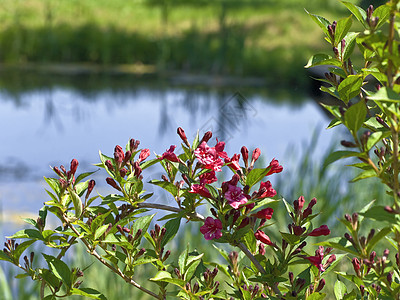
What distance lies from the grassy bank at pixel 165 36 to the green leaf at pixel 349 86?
6.22 m

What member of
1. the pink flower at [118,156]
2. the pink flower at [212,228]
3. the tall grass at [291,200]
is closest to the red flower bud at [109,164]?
the pink flower at [118,156]

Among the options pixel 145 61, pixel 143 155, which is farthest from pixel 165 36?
pixel 143 155

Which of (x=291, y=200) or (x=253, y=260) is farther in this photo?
(x=291, y=200)

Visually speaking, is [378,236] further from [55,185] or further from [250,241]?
[55,185]

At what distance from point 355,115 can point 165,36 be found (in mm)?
8063

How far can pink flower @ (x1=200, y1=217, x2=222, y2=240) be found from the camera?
605 millimetres

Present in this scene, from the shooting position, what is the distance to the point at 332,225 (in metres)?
1.79

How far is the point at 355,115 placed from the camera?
19.6 inches

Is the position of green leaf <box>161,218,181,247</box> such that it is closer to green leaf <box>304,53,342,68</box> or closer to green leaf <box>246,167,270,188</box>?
green leaf <box>246,167,270,188</box>

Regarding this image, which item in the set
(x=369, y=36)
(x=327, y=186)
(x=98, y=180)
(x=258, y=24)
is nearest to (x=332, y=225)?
(x=327, y=186)

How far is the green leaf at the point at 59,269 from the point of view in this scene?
2.06 feet

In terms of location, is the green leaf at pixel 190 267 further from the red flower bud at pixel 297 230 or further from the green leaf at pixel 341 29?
the green leaf at pixel 341 29

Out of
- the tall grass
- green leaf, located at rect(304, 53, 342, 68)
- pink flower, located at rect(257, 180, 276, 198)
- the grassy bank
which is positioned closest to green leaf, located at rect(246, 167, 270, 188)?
pink flower, located at rect(257, 180, 276, 198)

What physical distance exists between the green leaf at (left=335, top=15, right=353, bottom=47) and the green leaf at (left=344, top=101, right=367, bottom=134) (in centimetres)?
14
